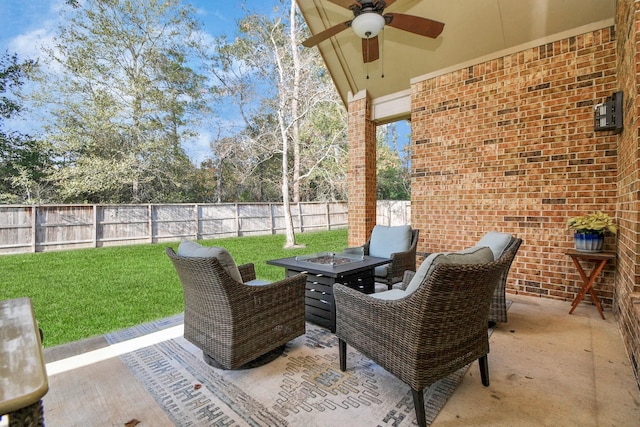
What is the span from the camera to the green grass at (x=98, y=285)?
10.1 ft

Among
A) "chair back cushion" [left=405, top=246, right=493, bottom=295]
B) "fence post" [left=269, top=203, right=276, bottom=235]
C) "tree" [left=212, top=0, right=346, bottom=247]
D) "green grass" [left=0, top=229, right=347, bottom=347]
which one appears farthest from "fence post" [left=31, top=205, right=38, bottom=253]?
"chair back cushion" [left=405, top=246, right=493, bottom=295]

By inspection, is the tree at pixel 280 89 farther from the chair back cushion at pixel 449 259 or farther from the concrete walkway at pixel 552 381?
the chair back cushion at pixel 449 259

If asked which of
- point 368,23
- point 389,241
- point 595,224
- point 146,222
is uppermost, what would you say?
point 368,23

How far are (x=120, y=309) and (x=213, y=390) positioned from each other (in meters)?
2.23

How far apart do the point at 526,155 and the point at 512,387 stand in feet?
9.27

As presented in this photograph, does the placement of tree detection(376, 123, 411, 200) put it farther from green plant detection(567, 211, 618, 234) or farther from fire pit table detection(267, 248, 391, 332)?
fire pit table detection(267, 248, 391, 332)

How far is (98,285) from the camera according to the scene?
4500 millimetres

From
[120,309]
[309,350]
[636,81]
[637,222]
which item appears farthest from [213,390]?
[636,81]

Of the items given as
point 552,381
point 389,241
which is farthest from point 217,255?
point 389,241

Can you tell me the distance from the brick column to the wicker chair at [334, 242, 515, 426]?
3478 mm

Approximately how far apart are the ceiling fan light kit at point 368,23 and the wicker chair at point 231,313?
2.29 metres

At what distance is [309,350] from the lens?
7.86 feet

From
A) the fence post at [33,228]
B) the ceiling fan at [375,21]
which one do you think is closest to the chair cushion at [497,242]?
the ceiling fan at [375,21]

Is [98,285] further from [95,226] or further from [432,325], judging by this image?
[432,325]
